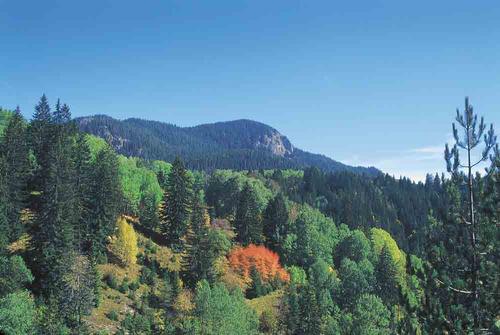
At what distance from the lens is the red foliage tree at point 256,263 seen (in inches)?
3610

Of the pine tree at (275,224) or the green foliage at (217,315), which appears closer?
the green foliage at (217,315)

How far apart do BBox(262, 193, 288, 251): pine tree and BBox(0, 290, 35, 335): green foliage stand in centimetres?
6576

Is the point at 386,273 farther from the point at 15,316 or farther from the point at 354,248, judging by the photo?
the point at 15,316

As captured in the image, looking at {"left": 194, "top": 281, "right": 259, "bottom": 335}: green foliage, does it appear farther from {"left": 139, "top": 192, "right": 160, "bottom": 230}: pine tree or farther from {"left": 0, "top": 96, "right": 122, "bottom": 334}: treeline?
{"left": 139, "top": 192, "right": 160, "bottom": 230}: pine tree

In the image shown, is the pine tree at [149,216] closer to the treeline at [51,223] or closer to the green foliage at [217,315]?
the treeline at [51,223]

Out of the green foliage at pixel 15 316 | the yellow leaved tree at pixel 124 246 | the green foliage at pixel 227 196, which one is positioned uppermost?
the green foliage at pixel 227 196

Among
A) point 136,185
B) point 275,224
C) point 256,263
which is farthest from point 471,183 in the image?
point 136,185

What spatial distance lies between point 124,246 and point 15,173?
18.9 metres

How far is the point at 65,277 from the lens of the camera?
58.1 m

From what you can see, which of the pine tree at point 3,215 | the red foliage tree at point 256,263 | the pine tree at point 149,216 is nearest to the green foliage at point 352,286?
the red foliage tree at point 256,263

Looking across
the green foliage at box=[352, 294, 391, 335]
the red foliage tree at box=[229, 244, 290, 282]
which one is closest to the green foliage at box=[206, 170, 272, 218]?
the red foliage tree at box=[229, 244, 290, 282]

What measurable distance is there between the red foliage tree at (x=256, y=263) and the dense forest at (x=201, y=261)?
0.24 meters

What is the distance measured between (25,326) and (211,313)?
20.0m

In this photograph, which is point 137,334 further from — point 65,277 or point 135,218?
point 135,218
